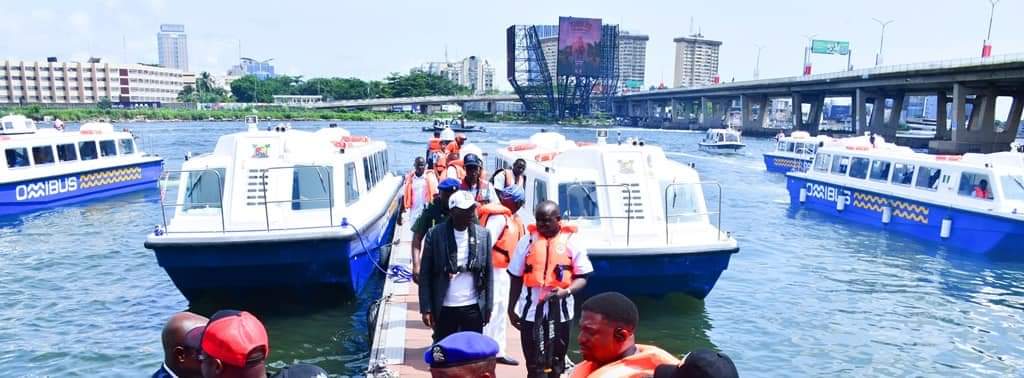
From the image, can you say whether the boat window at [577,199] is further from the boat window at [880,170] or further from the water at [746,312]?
the boat window at [880,170]

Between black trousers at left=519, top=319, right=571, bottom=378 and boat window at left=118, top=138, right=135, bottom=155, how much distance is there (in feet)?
80.4

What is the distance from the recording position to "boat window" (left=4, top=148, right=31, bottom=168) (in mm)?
19578

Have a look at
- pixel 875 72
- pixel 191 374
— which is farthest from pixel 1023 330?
pixel 875 72

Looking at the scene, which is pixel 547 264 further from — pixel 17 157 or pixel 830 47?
pixel 830 47

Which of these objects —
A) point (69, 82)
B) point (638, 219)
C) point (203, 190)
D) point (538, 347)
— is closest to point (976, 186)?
point (638, 219)

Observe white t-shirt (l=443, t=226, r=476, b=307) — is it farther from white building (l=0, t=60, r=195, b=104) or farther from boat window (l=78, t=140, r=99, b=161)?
white building (l=0, t=60, r=195, b=104)

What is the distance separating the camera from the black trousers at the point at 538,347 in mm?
5383

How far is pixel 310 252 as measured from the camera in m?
9.48

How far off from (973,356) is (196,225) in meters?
11.4

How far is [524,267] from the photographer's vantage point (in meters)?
5.41

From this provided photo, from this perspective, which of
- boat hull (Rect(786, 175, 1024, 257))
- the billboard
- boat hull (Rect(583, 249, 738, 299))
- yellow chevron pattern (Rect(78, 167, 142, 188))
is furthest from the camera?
the billboard

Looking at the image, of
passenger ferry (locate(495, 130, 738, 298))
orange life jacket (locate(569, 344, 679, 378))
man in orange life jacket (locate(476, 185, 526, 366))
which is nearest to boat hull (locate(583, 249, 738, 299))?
passenger ferry (locate(495, 130, 738, 298))

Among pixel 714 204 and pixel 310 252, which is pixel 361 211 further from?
pixel 714 204

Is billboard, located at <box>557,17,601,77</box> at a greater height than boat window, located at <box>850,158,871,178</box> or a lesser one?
greater
